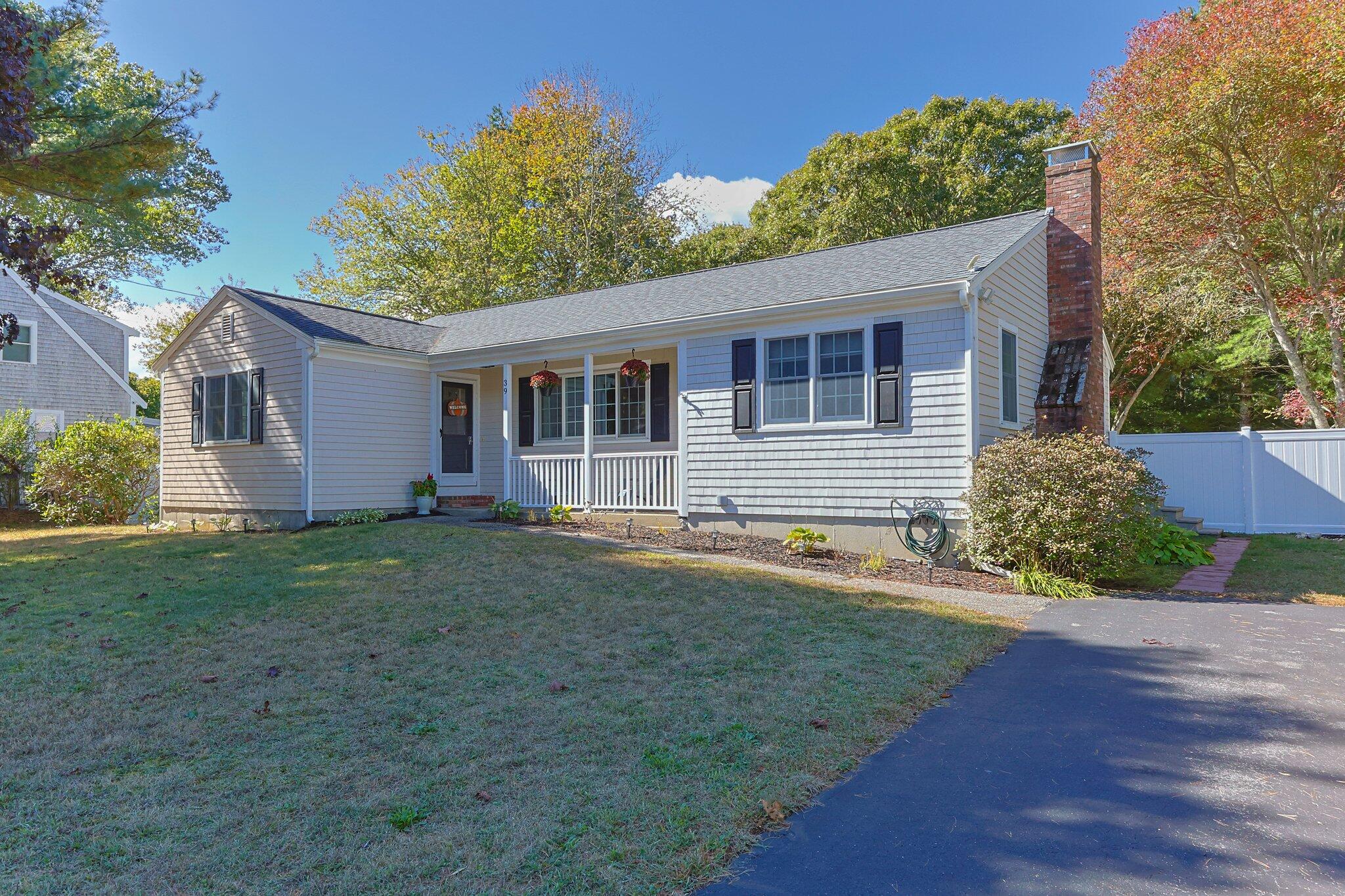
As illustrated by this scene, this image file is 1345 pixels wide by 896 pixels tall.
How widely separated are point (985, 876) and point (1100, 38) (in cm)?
2349

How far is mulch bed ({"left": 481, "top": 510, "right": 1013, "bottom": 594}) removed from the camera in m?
8.86

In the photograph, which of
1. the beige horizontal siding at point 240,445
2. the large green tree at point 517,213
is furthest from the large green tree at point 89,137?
the large green tree at point 517,213

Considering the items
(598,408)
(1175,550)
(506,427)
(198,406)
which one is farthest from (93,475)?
(1175,550)

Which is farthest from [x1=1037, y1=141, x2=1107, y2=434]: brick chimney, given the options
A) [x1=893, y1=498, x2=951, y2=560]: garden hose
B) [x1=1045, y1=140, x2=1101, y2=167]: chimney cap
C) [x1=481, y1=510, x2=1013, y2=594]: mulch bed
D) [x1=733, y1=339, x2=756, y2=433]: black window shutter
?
[x1=733, y1=339, x2=756, y2=433]: black window shutter

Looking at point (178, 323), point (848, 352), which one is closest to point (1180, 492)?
point (848, 352)

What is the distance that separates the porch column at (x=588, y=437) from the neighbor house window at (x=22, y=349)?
56.0 feet

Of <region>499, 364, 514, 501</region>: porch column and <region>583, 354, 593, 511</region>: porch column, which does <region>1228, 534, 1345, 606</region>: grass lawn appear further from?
<region>499, 364, 514, 501</region>: porch column

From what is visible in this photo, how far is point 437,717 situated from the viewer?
14.4ft

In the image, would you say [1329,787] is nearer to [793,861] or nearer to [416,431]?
[793,861]

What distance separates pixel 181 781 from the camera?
3525 millimetres

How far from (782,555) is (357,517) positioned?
23.9 ft

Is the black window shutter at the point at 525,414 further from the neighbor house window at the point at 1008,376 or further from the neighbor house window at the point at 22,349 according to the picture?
the neighbor house window at the point at 22,349

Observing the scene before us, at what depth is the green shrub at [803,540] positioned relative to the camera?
393 inches

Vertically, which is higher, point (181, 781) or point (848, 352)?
point (848, 352)
